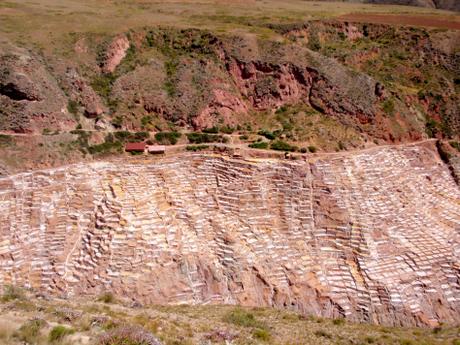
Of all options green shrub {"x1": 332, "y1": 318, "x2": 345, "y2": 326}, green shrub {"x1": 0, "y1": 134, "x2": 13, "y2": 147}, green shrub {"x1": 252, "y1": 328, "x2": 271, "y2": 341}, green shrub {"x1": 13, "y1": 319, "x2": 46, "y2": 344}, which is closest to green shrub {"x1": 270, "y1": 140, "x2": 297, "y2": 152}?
green shrub {"x1": 332, "y1": 318, "x2": 345, "y2": 326}

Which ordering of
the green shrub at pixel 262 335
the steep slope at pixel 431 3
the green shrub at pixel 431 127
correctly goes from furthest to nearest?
the steep slope at pixel 431 3 → the green shrub at pixel 431 127 → the green shrub at pixel 262 335

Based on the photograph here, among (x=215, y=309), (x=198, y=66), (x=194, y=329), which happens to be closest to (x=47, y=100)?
(x=198, y=66)

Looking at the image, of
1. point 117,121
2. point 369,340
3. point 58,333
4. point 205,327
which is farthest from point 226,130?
point 58,333

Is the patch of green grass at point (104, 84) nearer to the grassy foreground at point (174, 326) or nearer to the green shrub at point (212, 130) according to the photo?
the green shrub at point (212, 130)

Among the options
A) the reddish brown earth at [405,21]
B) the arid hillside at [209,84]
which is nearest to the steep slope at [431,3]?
the reddish brown earth at [405,21]

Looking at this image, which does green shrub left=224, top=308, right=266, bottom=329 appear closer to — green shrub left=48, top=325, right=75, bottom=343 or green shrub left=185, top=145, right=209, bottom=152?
green shrub left=48, top=325, right=75, bottom=343

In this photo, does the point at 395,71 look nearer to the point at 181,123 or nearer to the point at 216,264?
the point at 181,123
